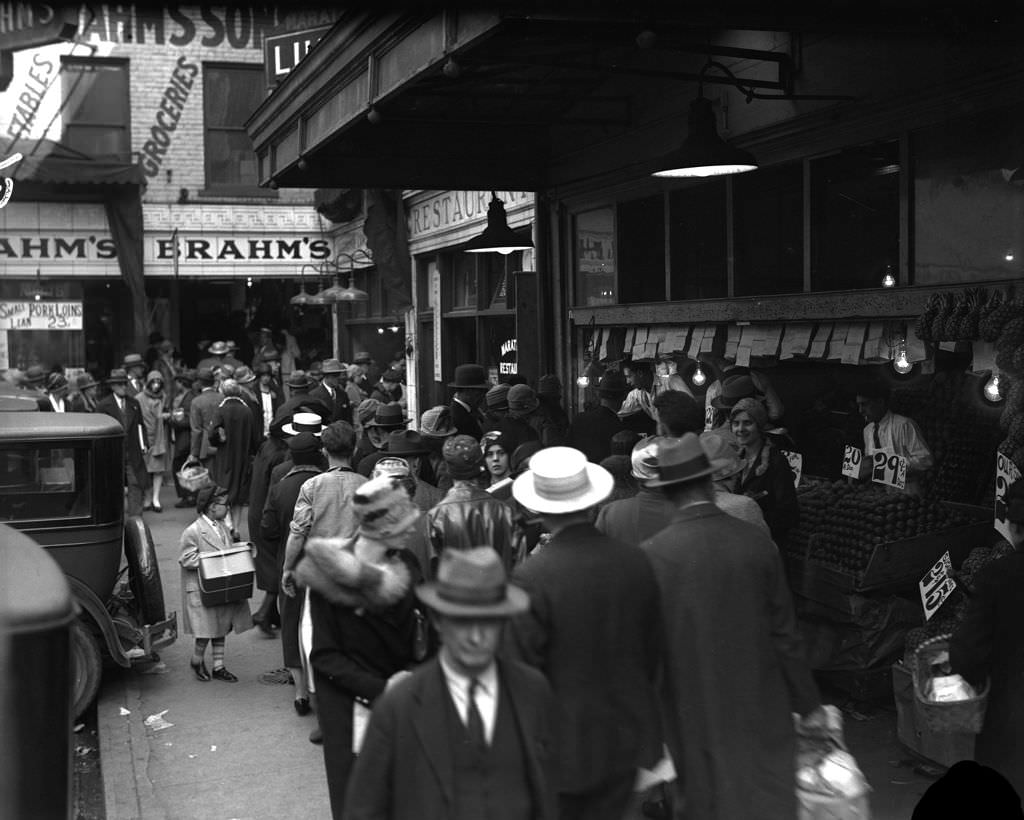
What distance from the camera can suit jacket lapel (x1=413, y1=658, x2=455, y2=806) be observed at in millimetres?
3240

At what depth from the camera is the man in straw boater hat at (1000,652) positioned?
469cm

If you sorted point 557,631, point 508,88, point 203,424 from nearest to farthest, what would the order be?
point 557,631, point 508,88, point 203,424

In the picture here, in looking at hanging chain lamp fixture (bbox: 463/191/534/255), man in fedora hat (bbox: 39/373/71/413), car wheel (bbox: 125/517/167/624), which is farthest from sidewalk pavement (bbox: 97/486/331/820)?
man in fedora hat (bbox: 39/373/71/413)

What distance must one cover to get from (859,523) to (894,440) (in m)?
1.11

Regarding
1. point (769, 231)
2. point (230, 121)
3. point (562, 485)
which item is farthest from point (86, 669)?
point (230, 121)

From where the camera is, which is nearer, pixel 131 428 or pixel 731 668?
pixel 731 668

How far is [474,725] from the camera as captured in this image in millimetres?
3283

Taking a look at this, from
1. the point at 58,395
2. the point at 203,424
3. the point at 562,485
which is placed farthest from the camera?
the point at 58,395

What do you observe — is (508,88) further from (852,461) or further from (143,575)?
(143,575)

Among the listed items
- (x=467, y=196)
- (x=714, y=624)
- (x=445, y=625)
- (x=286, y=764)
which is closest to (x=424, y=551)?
(x=286, y=764)

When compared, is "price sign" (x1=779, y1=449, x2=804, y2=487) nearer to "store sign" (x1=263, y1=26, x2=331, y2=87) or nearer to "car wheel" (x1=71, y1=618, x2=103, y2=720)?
"car wheel" (x1=71, y1=618, x2=103, y2=720)

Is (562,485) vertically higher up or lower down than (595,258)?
lower down

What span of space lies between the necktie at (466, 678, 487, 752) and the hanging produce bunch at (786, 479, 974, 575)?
3940mm

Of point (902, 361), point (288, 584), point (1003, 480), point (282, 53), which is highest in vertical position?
point (282, 53)
